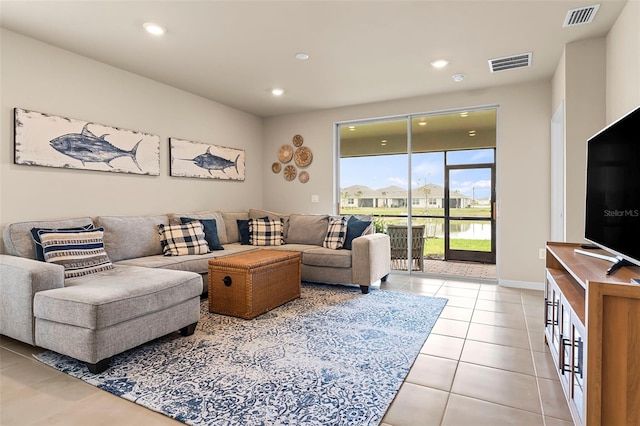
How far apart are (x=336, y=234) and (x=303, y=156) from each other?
171cm

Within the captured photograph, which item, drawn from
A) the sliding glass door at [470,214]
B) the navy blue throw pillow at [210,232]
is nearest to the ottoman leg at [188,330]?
the navy blue throw pillow at [210,232]

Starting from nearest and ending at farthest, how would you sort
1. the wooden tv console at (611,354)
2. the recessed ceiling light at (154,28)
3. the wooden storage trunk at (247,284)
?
the wooden tv console at (611,354) < the recessed ceiling light at (154,28) < the wooden storage trunk at (247,284)

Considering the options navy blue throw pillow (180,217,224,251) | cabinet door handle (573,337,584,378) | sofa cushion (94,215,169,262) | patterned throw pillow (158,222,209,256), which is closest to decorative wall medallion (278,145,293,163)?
navy blue throw pillow (180,217,224,251)

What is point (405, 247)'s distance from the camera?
5.12m

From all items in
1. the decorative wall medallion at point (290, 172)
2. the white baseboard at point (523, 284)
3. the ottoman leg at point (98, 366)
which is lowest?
the ottoman leg at point (98, 366)

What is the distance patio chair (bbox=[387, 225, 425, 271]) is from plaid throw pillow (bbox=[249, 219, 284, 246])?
167 cm

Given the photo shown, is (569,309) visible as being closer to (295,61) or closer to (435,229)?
(295,61)

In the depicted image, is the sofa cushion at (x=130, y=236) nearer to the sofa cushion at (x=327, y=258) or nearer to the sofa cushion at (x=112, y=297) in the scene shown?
the sofa cushion at (x=112, y=297)

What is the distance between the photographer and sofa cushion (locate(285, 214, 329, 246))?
4762 mm

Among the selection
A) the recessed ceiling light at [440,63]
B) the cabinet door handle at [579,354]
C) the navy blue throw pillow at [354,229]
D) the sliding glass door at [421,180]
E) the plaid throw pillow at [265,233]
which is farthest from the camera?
the sliding glass door at [421,180]

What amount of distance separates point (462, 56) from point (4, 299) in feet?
13.8

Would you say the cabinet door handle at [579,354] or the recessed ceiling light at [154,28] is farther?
the recessed ceiling light at [154,28]

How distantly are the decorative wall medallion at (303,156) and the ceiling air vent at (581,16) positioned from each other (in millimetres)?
3502

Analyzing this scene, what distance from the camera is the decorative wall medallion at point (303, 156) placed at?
5533 millimetres
